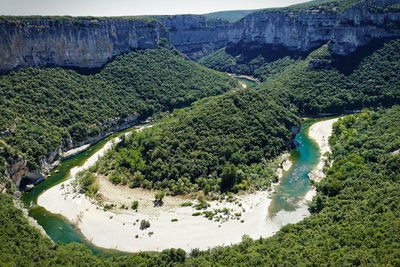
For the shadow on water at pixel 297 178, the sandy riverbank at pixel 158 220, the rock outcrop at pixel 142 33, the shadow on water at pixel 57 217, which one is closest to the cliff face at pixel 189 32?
the rock outcrop at pixel 142 33

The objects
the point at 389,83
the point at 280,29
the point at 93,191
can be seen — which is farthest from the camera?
the point at 280,29

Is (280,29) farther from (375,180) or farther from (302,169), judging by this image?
(375,180)

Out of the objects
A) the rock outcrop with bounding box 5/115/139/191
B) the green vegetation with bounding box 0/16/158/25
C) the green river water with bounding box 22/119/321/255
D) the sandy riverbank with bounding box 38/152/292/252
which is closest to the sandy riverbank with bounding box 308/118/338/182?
the green river water with bounding box 22/119/321/255

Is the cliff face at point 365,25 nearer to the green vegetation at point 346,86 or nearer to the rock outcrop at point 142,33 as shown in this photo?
the rock outcrop at point 142,33

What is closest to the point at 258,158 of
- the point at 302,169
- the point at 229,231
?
the point at 302,169

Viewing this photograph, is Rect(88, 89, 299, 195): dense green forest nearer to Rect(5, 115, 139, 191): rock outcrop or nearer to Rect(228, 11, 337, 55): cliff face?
Rect(5, 115, 139, 191): rock outcrop

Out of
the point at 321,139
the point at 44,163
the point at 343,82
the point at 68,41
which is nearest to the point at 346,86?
the point at 343,82

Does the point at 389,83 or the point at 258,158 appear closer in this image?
the point at 258,158
